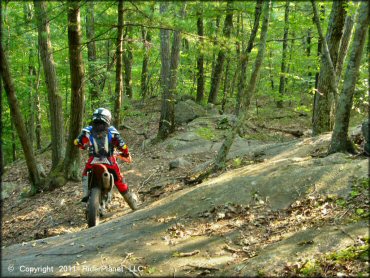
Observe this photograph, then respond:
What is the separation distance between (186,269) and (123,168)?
7537 mm

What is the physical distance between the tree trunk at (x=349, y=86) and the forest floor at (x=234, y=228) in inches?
11.9

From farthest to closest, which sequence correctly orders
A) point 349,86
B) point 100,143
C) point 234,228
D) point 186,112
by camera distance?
point 186,112 < point 100,143 < point 349,86 < point 234,228

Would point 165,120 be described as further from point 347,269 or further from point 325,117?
point 347,269

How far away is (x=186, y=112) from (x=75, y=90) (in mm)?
7749

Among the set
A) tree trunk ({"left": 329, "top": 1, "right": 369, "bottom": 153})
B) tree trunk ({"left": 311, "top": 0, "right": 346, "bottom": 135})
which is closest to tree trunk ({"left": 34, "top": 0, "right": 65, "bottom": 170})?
tree trunk ({"left": 311, "top": 0, "right": 346, "bottom": 135})

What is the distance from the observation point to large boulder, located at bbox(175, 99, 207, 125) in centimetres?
1608

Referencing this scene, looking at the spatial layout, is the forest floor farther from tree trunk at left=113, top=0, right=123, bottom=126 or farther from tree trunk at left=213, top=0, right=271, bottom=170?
tree trunk at left=113, top=0, right=123, bottom=126

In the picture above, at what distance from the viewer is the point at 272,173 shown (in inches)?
238

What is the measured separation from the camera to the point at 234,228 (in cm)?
485

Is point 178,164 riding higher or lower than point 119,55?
lower

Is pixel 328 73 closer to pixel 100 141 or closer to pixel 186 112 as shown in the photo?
pixel 100 141

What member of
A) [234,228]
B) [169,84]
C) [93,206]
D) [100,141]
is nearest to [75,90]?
[100,141]

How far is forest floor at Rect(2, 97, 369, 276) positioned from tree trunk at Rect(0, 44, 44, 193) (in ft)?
5.04

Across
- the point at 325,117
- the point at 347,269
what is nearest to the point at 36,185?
the point at 325,117
